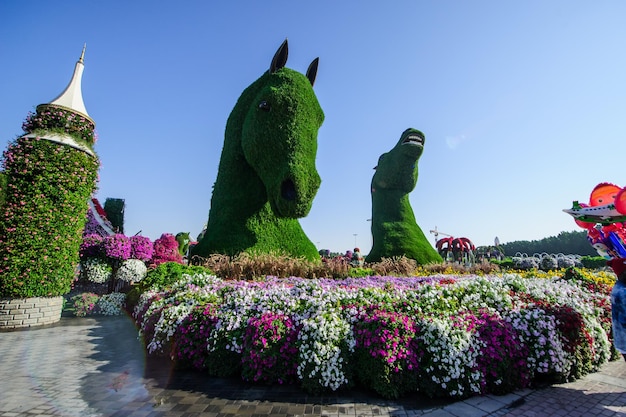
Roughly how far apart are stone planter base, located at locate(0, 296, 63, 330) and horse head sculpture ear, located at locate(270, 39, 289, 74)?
26.3 ft

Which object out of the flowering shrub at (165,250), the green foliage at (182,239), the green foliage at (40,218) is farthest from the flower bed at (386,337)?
the green foliage at (182,239)

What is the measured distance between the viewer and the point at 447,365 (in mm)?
3508

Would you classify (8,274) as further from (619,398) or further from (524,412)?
(619,398)

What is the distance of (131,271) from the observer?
9984mm

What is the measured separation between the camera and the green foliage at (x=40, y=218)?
6.84 m

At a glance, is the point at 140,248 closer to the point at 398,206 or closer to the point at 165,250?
the point at 165,250

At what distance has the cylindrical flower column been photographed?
6855 millimetres

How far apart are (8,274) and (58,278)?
850 millimetres

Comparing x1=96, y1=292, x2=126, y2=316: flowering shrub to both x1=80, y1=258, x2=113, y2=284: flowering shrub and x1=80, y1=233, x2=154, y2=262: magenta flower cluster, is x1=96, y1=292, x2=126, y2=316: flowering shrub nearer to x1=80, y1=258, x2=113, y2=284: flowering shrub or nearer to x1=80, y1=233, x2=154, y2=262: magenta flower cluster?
x1=80, y1=258, x2=113, y2=284: flowering shrub

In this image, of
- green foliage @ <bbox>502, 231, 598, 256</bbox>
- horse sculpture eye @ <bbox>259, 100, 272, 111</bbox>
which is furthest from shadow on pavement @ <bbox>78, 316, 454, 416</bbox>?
green foliage @ <bbox>502, 231, 598, 256</bbox>

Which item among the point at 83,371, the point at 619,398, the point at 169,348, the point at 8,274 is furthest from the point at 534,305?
the point at 8,274

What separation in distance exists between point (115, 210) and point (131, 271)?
15.4 meters

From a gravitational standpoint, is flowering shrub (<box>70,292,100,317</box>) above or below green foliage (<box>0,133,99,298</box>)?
below

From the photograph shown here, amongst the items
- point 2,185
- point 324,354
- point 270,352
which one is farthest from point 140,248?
point 324,354
